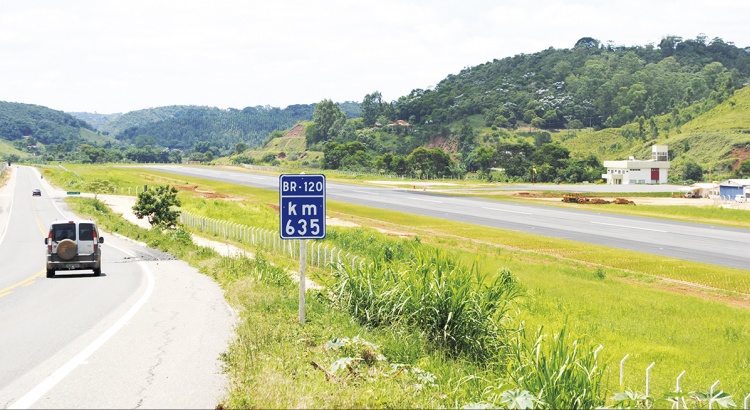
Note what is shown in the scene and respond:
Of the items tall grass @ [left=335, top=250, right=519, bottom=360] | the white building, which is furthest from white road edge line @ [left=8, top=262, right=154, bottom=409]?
the white building

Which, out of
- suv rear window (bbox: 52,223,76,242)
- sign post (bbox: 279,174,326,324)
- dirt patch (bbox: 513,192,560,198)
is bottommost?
dirt patch (bbox: 513,192,560,198)

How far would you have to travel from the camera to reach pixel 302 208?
13.4 m

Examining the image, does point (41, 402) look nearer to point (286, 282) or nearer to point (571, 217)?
point (286, 282)

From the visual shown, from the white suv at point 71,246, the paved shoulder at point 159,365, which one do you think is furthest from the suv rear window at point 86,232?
the paved shoulder at point 159,365

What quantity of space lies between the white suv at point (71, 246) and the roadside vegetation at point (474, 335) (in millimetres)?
4506

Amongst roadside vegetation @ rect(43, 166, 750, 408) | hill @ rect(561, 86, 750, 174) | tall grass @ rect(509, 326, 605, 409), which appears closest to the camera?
tall grass @ rect(509, 326, 605, 409)

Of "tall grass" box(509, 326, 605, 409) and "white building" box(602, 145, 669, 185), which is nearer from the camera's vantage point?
"tall grass" box(509, 326, 605, 409)

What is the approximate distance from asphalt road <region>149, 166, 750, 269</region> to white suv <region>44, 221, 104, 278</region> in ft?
106

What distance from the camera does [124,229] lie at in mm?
56000

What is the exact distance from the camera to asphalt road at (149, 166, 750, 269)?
45.2m

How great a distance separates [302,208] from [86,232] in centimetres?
1707

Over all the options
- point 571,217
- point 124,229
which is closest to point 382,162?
point 571,217

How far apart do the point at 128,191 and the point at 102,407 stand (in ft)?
344

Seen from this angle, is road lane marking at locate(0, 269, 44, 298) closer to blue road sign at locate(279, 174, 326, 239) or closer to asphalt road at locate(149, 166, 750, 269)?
blue road sign at locate(279, 174, 326, 239)
